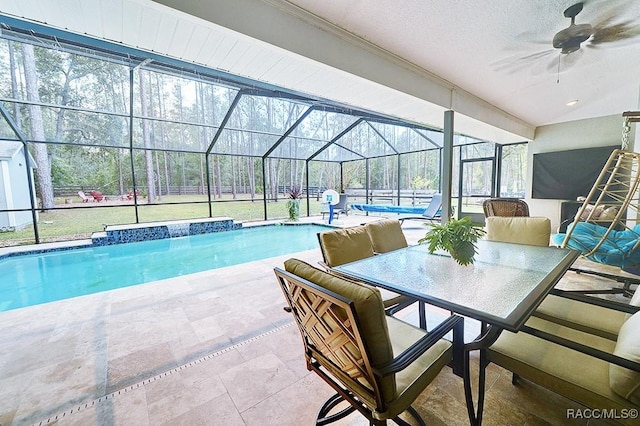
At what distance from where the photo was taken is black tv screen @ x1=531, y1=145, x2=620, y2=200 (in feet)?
18.7

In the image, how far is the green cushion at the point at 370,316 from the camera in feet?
2.88

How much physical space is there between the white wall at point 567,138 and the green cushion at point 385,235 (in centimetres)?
621

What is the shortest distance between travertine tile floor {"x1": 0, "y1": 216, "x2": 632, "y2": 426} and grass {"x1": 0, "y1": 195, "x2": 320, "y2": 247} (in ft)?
16.6

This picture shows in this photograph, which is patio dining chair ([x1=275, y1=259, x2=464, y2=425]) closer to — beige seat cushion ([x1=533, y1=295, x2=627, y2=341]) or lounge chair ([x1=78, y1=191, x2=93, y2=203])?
beige seat cushion ([x1=533, y1=295, x2=627, y2=341])

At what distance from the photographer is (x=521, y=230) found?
2.61 meters

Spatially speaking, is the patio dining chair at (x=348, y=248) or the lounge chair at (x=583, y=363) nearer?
the lounge chair at (x=583, y=363)

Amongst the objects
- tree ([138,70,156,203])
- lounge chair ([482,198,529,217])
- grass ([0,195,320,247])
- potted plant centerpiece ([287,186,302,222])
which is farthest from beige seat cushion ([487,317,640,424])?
grass ([0,195,320,247])

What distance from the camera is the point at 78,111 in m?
5.47

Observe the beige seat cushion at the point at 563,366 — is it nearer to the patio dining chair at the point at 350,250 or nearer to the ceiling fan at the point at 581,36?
the patio dining chair at the point at 350,250

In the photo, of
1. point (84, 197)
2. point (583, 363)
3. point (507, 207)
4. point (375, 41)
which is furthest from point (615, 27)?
point (84, 197)

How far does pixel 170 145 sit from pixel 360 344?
7831 mm

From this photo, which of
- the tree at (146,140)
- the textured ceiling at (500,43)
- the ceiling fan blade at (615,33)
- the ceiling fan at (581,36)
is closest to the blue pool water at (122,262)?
the tree at (146,140)

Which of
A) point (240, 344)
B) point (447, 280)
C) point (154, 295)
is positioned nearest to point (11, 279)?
point (154, 295)

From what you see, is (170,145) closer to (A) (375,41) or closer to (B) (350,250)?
(A) (375,41)
